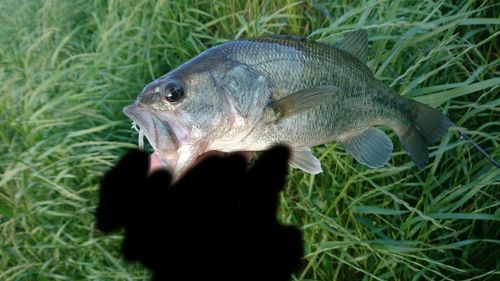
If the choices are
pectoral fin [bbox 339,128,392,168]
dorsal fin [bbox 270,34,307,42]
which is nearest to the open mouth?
dorsal fin [bbox 270,34,307,42]

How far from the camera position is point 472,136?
2.22 m

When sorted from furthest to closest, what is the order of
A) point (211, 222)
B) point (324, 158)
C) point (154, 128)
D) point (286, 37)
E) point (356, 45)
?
1. point (324, 158)
2. point (211, 222)
3. point (356, 45)
4. point (286, 37)
5. point (154, 128)

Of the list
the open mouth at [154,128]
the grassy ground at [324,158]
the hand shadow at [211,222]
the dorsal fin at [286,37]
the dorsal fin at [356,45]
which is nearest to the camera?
the open mouth at [154,128]

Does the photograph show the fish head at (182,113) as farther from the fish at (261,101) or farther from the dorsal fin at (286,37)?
the dorsal fin at (286,37)

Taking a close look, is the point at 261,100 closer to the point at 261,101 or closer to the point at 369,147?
the point at 261,101

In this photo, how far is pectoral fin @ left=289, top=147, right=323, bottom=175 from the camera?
155 centimetres

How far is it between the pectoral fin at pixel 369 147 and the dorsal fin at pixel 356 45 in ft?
0.82

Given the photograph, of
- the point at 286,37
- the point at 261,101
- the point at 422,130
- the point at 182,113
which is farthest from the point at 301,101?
the point at 422,130

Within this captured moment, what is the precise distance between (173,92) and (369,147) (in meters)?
0.67

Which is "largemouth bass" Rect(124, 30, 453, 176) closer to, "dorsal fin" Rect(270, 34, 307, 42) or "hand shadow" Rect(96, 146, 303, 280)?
"dorsal fin" Rect(270, 34, 307, 42)

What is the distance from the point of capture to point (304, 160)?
156cm

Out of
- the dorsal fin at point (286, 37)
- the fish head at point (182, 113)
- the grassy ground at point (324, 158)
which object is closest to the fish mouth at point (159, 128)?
the fish head at point (182, 113)

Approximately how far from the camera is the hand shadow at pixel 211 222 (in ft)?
5.96

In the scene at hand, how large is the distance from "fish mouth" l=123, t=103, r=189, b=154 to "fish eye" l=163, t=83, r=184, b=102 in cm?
5
